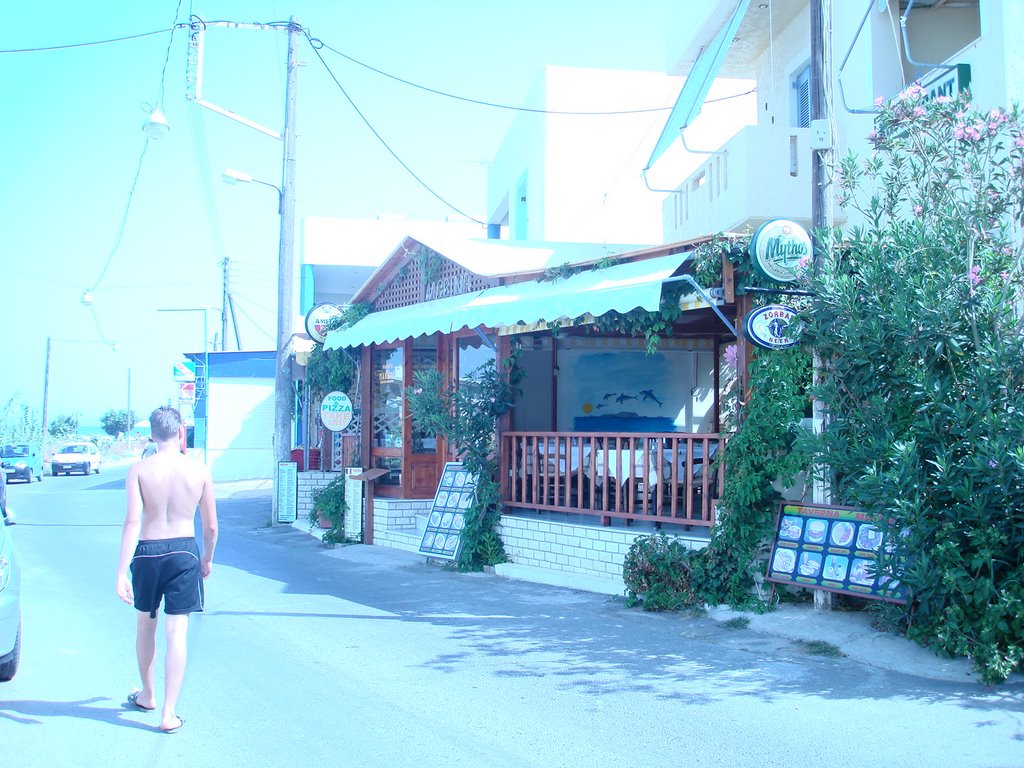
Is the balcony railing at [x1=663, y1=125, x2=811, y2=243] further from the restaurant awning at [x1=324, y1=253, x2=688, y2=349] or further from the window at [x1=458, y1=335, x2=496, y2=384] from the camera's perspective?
the window at [x1=458, y1=335, x2=496, y2=384]

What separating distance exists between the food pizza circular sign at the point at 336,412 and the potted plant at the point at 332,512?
89 centimetres

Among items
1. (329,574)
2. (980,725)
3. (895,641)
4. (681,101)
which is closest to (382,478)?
(329,574)

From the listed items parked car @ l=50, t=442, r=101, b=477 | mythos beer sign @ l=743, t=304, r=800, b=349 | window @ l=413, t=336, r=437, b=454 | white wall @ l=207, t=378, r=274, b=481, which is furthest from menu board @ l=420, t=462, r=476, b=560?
parked car @ l=50, t=442, r=101, b=477

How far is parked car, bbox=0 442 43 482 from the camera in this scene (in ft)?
106

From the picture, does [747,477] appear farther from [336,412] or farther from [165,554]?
[336,412]

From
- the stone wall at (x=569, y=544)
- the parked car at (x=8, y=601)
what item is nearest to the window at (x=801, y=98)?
the stone wall at (x=569, y=544)

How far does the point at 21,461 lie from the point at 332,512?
24.1 metres

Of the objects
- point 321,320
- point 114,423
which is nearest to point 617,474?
point 321,320

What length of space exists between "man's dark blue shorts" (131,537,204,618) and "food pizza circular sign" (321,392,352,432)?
9.36 m

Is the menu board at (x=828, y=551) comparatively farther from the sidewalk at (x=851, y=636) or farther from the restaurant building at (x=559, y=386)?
the restaurant building at (x=559, y=386)

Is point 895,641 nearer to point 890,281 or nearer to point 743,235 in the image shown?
point 890,281

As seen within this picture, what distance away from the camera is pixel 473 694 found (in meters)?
5.74

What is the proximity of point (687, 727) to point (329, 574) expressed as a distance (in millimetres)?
6550

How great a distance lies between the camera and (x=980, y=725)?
5.02m
